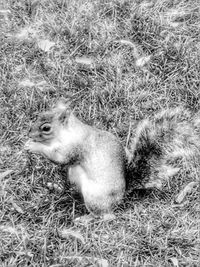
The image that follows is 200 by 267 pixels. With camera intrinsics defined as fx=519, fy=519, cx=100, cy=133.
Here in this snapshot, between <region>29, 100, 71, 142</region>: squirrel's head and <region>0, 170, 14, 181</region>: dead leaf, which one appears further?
<region>0, 170, 14, 181</region>: dead leaf

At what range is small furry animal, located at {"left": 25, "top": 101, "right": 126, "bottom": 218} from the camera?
3.00 metres

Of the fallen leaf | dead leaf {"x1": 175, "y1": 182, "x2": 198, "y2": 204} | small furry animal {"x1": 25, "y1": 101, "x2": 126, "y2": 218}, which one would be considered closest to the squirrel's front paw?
small furry animal {"x1": 25, "y1": 101, "x2": 126, "y2": 218}

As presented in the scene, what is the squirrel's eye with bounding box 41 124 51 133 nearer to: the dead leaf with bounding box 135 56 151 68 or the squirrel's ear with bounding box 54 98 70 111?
the squirrel's ear with bounding box 54 98 70 111

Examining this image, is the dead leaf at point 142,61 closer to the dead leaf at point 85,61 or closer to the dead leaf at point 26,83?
the dead leaf at point 85,61

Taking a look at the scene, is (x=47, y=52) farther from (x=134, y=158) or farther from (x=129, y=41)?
(x=134, y=158)

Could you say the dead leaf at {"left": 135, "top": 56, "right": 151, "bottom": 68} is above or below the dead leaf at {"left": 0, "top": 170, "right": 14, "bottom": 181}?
above

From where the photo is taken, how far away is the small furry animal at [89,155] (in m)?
3.00

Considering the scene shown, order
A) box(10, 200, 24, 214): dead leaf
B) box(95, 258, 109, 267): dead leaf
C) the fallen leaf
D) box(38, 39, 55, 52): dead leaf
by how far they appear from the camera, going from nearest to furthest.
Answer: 1. box(95, 258, 109, 267): dead leaf
2. the fallen leaf
3. box(10, 200, 24, 214): dead leaf
4. box(38, 39, 55, 52): dead leaf

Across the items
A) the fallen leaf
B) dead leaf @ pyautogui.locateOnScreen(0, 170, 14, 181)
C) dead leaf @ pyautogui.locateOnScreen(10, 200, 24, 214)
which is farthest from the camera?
dead leaf @ pyautogui.locateOnScreen(0, 170, 14, 181)

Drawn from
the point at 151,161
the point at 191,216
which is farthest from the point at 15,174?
the point at 191,216

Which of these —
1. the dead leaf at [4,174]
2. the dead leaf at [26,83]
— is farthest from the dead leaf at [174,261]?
the dead leaf at [26,83]

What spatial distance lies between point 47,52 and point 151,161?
1197 mm

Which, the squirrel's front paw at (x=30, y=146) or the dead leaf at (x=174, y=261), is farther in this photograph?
the squirrel's front paw at (x=30, y=146)

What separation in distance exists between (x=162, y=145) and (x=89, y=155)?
1.44 ft
